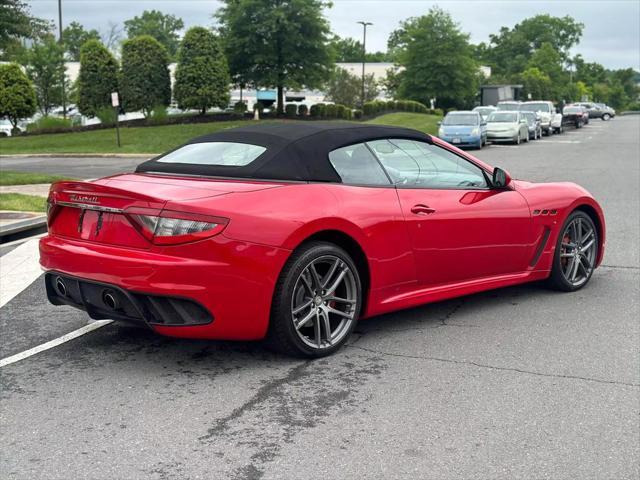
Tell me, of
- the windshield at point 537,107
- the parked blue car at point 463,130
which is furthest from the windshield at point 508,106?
the parked blue car at point 463,130

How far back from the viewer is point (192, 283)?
176 inches

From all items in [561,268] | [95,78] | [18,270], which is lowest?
[18,270]

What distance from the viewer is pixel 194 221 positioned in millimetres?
4520

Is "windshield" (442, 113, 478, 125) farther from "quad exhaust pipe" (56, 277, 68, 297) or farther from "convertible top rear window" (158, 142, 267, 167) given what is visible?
"quad exhaust pipe" (56, 277, 68, 297)

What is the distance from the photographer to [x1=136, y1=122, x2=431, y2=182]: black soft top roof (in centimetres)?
516

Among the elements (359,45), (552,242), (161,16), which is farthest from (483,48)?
(552,242)

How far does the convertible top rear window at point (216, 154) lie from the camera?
17.6 ft

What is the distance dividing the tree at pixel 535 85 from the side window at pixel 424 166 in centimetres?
9841

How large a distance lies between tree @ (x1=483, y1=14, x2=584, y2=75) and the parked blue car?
464 feet

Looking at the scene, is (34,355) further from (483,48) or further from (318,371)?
(483,48)

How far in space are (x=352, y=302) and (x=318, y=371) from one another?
1.83 feet

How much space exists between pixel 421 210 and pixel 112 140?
97.9 feet

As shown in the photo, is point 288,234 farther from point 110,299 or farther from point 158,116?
point 158,116

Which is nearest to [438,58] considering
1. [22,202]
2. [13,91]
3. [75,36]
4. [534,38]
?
[13,91]
